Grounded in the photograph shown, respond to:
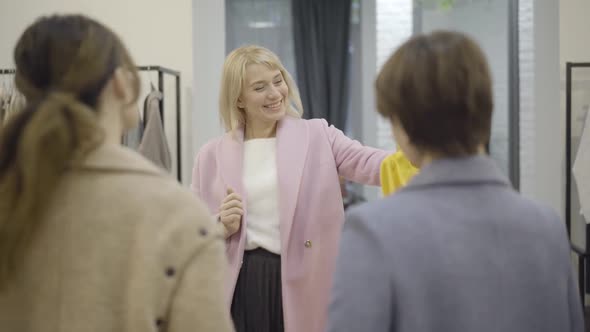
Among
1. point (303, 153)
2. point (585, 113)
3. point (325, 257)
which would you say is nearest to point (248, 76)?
point (303, 153)

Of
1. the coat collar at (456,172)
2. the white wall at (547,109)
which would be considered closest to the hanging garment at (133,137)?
the white wall at (547,109)

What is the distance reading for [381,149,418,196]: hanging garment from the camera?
6.36ft

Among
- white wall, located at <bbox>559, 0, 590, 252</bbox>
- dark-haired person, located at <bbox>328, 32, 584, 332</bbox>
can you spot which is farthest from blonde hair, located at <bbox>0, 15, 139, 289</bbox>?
white wall, located at <bbox>559, 0, 590, 252</bbox>

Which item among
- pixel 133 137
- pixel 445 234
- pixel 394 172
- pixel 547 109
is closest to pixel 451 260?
pixel 445 234

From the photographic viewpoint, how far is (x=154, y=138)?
3.36 metres

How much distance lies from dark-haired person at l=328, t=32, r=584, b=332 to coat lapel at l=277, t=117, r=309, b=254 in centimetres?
97

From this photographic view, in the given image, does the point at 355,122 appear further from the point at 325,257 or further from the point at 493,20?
the point at 325,257

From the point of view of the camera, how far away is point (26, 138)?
3.24 feet

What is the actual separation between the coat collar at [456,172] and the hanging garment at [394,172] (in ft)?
2.54

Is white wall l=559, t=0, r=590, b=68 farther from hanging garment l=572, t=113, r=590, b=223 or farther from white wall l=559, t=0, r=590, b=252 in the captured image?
hanging garment l=572, t=113, r=590, b=223

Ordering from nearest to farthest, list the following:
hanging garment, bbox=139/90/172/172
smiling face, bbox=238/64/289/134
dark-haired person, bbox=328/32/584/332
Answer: dark-haired person, bbox=328/32/584/332
smiling face, bbox=238/64/289/134
hanging garment, bbox=139/90/172/172

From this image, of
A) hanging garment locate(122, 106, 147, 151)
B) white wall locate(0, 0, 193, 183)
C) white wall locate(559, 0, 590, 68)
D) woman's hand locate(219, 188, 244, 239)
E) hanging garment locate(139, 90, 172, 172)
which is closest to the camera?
woman's hand locate(219, 188, 244, 239)

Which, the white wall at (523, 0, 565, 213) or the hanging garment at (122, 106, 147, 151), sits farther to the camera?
the white wall at (523, 0, 565, 213)

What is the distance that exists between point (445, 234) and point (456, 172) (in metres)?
0.10
